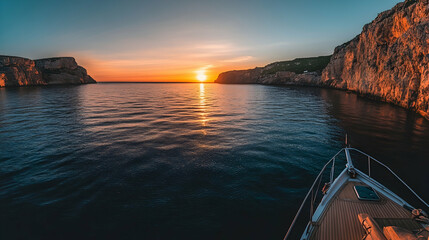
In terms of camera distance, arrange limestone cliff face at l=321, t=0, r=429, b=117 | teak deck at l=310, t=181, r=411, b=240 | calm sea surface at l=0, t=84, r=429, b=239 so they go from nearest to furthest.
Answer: teak deck at l=310, t=181, r=411, b=240 → calm sea surface at l=0, t=84, r=429, b=239 → limestone cliff face at l=321, t=0, r=429, b=117

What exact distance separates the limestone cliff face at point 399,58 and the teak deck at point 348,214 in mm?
29740

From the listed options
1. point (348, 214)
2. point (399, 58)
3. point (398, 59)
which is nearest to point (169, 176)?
point (348, 214)

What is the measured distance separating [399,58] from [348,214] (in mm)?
47720

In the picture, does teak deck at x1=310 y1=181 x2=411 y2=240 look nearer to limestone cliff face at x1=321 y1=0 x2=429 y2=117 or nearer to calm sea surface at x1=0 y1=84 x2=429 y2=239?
calm sea surface at x1=0 y1=84 x2=429 y2=239

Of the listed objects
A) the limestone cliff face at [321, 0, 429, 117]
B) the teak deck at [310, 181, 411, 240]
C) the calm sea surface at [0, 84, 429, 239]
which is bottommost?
the calm sea surface at [0, 84, 429, 239]

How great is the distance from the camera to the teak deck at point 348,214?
18.7 feet

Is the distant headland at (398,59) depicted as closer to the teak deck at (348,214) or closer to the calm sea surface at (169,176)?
the calm sea surface at (169,176)

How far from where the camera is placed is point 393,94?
38.9 meters

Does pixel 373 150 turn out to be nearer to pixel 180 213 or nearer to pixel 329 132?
pixel 329 132

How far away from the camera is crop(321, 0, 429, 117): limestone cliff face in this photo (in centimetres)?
2867

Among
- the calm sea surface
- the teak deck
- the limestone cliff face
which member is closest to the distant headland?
the limestone cliff face

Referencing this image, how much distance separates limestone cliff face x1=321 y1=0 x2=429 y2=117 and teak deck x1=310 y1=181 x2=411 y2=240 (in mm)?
29740

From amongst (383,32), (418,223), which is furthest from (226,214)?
(383,32)

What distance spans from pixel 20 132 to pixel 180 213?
2205 cm
